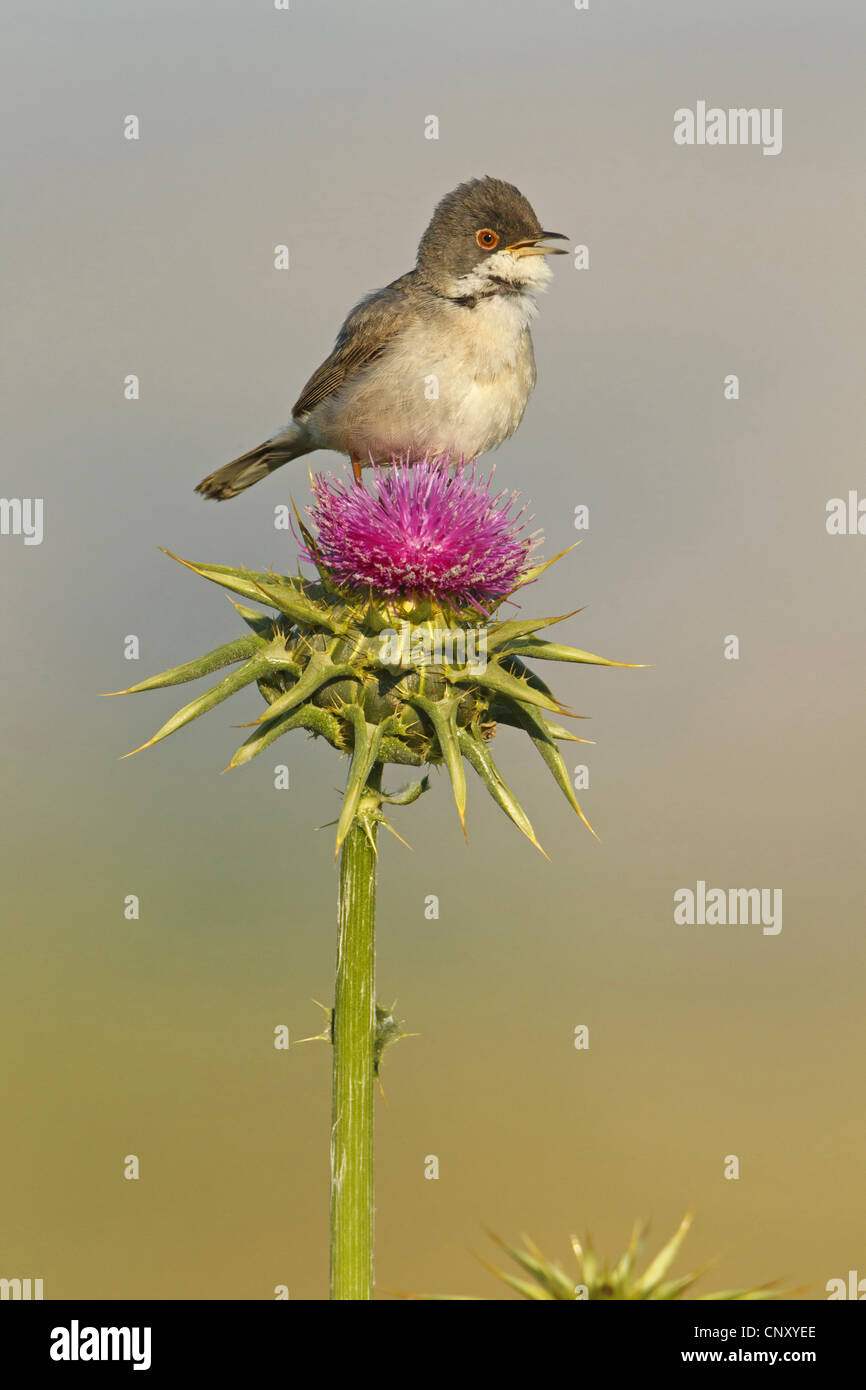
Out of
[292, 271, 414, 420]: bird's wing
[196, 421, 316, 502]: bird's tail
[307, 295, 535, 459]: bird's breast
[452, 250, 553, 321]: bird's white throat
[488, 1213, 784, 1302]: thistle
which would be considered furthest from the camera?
[196, 421, 316, 502]: bird's tail

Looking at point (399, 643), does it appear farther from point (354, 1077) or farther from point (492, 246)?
point (492, 246)

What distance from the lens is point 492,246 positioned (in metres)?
8.55

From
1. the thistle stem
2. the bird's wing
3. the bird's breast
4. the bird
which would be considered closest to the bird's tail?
the bird's wing

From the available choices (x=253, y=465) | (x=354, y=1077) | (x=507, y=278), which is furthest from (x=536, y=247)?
(x=354, y=1077)

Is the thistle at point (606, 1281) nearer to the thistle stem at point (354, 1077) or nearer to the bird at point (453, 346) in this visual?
the thistle stem at point (354, 1077)

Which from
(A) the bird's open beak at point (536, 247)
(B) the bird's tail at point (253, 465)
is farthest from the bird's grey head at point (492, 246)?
(B) the bird's tail at point (253, 465)

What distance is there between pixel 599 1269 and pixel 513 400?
5.64 meters

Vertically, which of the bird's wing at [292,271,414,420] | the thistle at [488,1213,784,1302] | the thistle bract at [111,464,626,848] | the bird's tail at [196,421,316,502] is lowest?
the thistle at [488,1213,784,1302]

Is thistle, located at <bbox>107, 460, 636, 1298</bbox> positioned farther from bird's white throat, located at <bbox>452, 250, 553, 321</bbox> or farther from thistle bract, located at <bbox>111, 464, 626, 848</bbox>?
bird's white throat, located at <bbox>452, 250, 553, 321</bbox>

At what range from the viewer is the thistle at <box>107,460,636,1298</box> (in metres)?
6.17

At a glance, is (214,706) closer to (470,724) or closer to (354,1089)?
(470,724)
